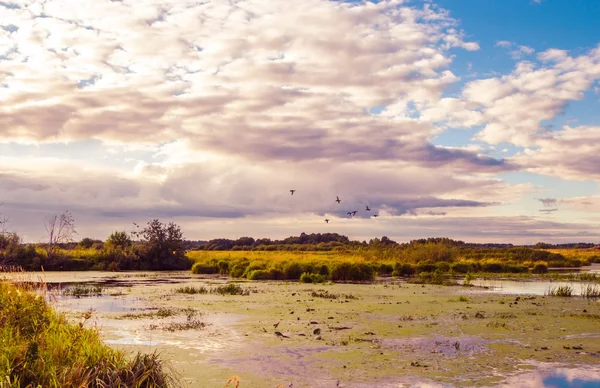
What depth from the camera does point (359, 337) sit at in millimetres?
13969

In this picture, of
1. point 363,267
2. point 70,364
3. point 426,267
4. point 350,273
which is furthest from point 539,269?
point 70,364

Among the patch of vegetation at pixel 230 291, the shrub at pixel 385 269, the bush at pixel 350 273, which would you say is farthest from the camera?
the shrub at pixel 385 269

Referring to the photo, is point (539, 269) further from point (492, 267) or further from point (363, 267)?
point (363, 267)

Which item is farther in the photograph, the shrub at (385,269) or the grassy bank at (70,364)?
the shrub at (385,269)

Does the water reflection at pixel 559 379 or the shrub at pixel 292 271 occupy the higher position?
the shrub at pixel 292 271

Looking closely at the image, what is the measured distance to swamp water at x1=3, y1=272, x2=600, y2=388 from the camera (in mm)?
10320

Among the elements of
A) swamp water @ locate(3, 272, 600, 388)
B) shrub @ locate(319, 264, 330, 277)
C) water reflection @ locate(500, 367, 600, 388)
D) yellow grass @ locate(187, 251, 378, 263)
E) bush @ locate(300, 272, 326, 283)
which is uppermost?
yellow grass @ locate(187, 251, 378, 263)

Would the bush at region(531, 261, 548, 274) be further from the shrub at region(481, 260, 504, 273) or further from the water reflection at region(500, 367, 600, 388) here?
the water reflection at region(500, 367, 600, 388)

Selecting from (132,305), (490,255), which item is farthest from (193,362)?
(490,255)

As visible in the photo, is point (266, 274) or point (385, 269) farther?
point (385, 269)

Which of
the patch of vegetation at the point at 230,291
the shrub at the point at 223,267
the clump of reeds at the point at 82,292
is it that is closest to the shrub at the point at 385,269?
the shrub at the point at 223,267

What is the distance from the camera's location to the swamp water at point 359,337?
33.9 ft

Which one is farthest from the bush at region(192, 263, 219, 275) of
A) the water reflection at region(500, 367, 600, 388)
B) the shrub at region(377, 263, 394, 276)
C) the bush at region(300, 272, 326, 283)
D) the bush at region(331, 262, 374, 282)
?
the water reflection at region(500, 367, 600, 388)

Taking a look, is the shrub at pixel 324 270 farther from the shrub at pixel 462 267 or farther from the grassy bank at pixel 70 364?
the grassy bank at pixel 70 364
